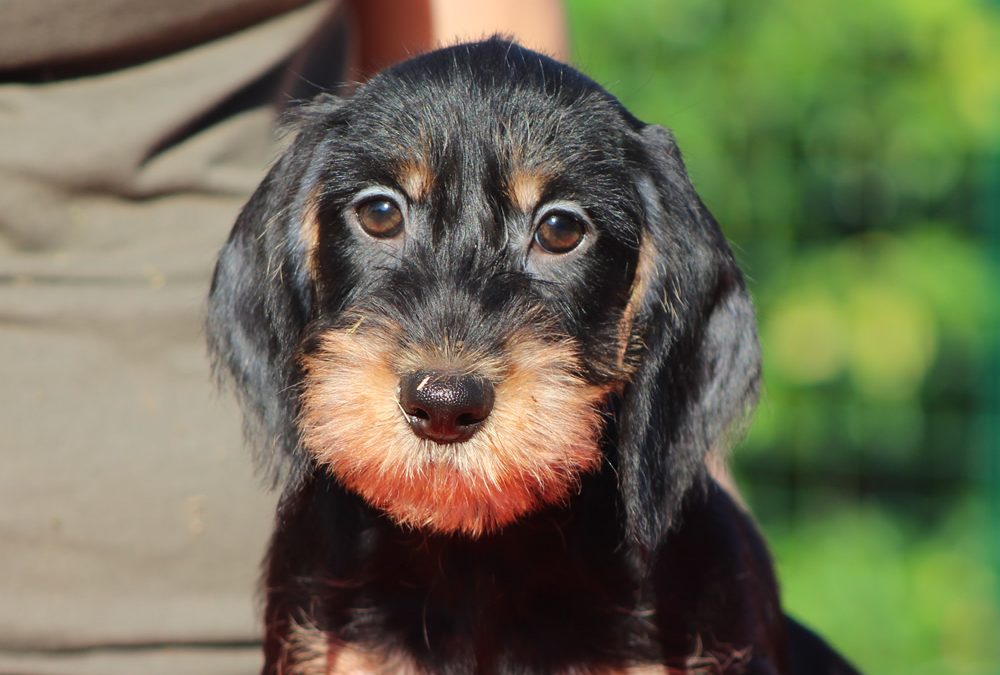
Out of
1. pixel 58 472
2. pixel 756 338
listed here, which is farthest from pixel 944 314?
pixel 58 472

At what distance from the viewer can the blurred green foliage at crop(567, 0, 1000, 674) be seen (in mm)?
5906

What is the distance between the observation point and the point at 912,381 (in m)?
6.02

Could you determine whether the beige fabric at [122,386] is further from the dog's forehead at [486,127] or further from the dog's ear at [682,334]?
the dog's ear at [682,334]

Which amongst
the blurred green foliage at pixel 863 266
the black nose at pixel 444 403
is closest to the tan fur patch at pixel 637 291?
the black nose at pixel 444 403

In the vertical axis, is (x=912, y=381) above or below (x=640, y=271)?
below

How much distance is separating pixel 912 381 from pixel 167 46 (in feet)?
12.7

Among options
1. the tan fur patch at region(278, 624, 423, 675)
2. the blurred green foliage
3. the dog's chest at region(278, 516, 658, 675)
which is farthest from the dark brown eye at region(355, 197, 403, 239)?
the blurred green foliage

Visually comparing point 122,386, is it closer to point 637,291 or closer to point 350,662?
point 350,662

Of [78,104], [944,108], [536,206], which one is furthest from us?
[944,108]

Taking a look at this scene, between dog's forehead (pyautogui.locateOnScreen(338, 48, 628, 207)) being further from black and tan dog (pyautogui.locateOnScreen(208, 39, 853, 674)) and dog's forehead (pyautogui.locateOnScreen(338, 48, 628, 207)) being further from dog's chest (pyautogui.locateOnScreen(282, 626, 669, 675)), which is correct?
dog's chest (pyautogui.locateOnScreen(282, 626, 669, 675))

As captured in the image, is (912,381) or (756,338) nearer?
(756,338)

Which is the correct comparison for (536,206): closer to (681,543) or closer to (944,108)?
(681,543)

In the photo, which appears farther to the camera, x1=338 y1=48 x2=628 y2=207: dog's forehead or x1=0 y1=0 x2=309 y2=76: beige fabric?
x1=0 y1=0 x2=309 y2=76: beige fabric

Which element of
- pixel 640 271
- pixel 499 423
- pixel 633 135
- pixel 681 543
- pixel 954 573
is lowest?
pixel 954 573
